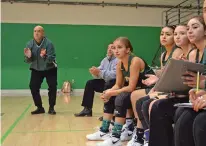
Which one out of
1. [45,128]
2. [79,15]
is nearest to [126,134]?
[45,128]

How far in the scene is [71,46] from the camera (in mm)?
7309

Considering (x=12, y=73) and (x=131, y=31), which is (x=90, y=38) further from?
(x=12, y=73)

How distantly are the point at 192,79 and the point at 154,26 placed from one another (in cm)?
620

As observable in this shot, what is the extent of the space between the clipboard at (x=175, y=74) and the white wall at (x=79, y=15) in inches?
229

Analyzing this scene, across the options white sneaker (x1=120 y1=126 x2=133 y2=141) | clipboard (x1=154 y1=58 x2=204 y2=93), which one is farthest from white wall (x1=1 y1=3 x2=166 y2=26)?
clipboard (x1=154 y1=58 x2=204 y2=93)

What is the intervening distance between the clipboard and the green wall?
569 centimetres

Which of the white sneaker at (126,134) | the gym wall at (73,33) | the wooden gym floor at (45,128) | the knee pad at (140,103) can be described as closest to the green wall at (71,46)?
the gym wall at (73,33)

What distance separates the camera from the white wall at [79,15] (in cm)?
709

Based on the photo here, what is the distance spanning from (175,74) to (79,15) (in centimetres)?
594

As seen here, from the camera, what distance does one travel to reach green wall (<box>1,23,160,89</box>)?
7.12 m

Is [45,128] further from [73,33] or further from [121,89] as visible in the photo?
[73,33]

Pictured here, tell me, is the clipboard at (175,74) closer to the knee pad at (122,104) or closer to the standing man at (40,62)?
the knee pad at (122,104)

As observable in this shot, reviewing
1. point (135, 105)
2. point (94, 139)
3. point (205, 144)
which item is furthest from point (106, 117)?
point (205, 144)

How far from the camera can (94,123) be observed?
3445 mm
